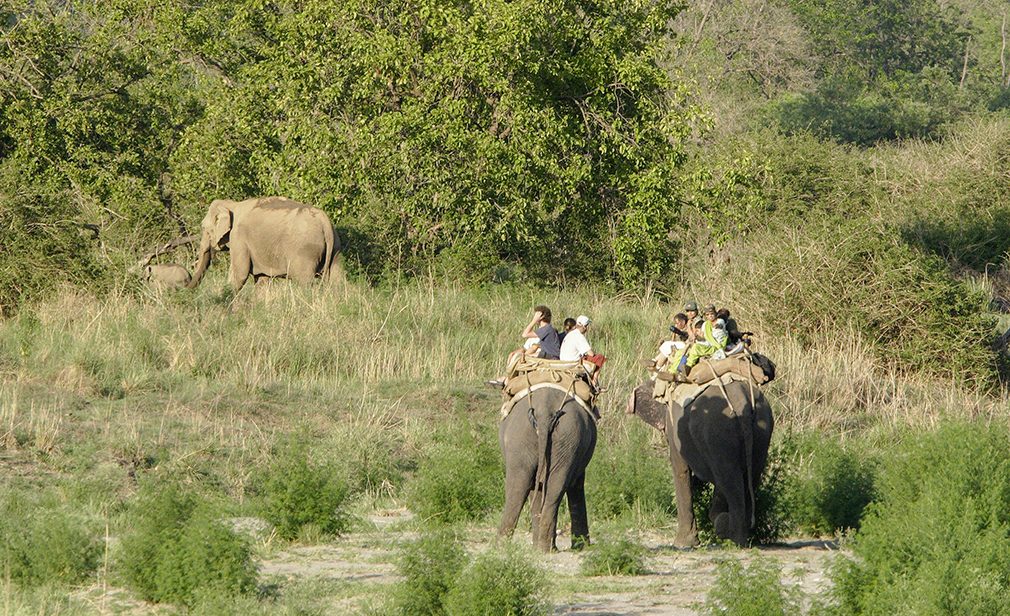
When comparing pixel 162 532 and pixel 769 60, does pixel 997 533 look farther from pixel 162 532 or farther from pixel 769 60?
pixel 769 60

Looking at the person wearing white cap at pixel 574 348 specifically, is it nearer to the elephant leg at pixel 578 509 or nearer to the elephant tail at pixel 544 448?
the elephant tail at pixel 544 448

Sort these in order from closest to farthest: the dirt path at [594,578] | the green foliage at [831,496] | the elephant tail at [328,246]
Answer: the dirt path at [594,578], the green foliage at [831,496], the elephant tail at [328,246]

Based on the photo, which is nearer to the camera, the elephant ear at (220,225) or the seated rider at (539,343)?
the seated rider at (539,343)

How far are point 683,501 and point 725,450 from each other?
79 cm

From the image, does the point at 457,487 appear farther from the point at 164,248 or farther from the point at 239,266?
the point at 164,248

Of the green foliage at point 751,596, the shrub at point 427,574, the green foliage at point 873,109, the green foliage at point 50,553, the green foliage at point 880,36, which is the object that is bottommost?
the green foliage at point 50,553

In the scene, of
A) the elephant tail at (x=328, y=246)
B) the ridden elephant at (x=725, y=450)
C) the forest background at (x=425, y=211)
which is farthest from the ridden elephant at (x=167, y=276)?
the ridden elephant at (x=725, y=450)

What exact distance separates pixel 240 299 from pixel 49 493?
7.38m

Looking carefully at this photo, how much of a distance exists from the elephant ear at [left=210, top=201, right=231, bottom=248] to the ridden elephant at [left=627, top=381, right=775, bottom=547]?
33.6 ft

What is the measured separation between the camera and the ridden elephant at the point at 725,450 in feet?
38.3

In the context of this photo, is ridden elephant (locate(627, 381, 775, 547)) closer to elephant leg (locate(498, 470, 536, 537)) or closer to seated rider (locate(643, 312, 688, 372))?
seated rider (locate(643, 312, 688, 372))

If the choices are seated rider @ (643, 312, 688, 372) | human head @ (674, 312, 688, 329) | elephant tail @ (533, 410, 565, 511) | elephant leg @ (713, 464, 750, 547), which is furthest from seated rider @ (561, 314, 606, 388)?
human head @ (674, 312, 688, 329)

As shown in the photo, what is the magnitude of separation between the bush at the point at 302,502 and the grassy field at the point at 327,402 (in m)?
0.10

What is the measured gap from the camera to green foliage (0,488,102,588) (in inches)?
380
